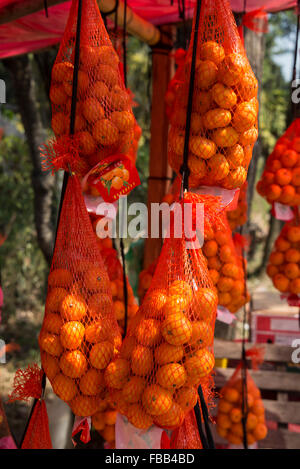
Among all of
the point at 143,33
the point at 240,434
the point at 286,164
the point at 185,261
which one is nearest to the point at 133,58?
the point at 143,33

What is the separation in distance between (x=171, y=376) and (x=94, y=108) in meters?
0.72

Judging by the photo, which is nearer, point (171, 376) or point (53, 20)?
point (171, 376)

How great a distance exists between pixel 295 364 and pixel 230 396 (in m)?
0.60

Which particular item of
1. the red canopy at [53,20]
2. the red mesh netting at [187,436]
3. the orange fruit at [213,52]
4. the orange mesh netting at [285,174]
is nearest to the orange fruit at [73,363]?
the red mesh netting at [187,436]

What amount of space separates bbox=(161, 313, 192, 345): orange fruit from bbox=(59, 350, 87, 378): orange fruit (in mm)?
228

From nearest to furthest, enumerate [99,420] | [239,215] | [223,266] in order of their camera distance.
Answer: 1. [99,420]
2. [223,266]
3. [239,215]

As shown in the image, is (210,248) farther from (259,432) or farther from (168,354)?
(259,432)

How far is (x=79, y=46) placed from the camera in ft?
3.92

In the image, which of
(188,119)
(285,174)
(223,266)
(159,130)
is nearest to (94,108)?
(188,119)

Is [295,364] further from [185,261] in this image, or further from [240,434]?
[185,261]

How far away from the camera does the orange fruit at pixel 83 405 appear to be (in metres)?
1.20

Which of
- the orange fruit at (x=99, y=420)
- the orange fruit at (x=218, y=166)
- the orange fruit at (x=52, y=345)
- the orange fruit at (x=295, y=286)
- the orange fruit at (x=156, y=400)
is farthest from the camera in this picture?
the orange fruit at (x=295, y=286)

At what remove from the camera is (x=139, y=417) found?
1.14 metres

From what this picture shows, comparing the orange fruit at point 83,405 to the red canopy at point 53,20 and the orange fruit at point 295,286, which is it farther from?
the red canopy at point 53,20
